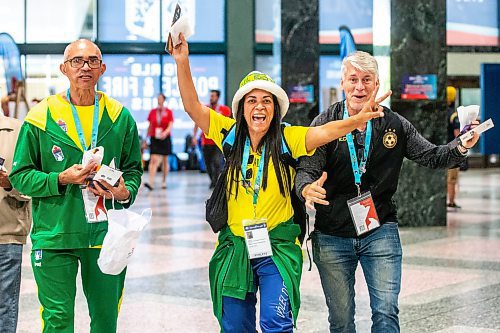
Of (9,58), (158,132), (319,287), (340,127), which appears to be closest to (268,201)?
(340,127)

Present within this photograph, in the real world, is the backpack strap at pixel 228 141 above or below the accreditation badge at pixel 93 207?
above

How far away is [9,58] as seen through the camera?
26938mm

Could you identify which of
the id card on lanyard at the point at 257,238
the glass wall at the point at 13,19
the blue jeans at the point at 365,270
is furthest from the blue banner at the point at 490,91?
the glass wall at the point at 13,19

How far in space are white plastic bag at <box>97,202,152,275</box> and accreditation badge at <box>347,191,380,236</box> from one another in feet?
3.34

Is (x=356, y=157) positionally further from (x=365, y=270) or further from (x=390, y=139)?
(x=365, y=270)

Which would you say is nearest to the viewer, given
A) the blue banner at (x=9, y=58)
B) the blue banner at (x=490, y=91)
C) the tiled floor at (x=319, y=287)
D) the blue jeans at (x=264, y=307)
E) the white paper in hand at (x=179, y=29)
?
the blue jeans at (x=264, y=307)

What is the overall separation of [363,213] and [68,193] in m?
1.39

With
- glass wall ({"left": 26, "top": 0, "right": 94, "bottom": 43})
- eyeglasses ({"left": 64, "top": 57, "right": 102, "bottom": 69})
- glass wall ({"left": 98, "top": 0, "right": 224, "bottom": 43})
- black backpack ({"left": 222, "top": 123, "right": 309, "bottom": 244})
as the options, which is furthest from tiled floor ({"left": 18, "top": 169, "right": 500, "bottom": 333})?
glass wall ({"left": 26, "top": 0, "right": 94, "bottom": 43})

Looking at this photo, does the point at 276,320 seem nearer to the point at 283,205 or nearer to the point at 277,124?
the point at 283,205

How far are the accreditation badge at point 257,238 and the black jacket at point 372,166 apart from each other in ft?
1.42

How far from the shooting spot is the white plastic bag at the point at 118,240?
4.44 meters

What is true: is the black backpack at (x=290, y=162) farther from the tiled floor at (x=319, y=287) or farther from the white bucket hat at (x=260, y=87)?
the tiled floor at (x=319, y=287)

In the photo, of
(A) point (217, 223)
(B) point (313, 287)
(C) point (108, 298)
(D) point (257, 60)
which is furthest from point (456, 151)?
(D) point (257, 60)

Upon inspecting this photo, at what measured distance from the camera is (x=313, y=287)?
27.2 ft
